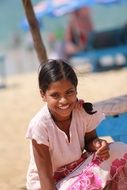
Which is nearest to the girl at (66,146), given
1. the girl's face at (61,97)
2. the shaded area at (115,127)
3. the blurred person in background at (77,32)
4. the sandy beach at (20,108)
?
the girl's face at (61,97)

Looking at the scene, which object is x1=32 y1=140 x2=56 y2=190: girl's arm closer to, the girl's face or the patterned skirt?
the patterned skirt

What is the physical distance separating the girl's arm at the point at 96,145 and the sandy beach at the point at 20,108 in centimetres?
41

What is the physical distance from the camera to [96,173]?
3.49 m

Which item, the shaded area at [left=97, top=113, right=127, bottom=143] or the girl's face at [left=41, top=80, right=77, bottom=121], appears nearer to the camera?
the girl's face at [left=41, top=80, right=77, bottom=121]

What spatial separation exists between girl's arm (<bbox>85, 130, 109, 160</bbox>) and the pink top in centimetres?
4

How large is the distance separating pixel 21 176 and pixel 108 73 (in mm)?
8915

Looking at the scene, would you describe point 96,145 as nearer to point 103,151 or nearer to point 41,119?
point 103,151

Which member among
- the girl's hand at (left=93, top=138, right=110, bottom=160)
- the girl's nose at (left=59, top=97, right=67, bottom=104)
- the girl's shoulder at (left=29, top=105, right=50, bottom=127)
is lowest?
the girl's hand at (left=93, top=138, right=110, bottom=160)

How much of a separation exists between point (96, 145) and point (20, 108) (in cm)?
652

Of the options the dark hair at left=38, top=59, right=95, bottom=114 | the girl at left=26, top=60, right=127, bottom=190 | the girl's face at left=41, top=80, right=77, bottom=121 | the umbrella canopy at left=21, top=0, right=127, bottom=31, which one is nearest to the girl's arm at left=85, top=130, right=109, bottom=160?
the girl at left=26, top=60, right=127, bottom=190

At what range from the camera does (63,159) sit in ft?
11.7

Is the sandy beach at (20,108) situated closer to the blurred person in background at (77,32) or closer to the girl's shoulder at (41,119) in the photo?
the girl's shoulder at (41,119)

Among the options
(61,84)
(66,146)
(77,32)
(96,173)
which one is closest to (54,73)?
(61,84)

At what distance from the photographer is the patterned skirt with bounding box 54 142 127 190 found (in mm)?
3475
